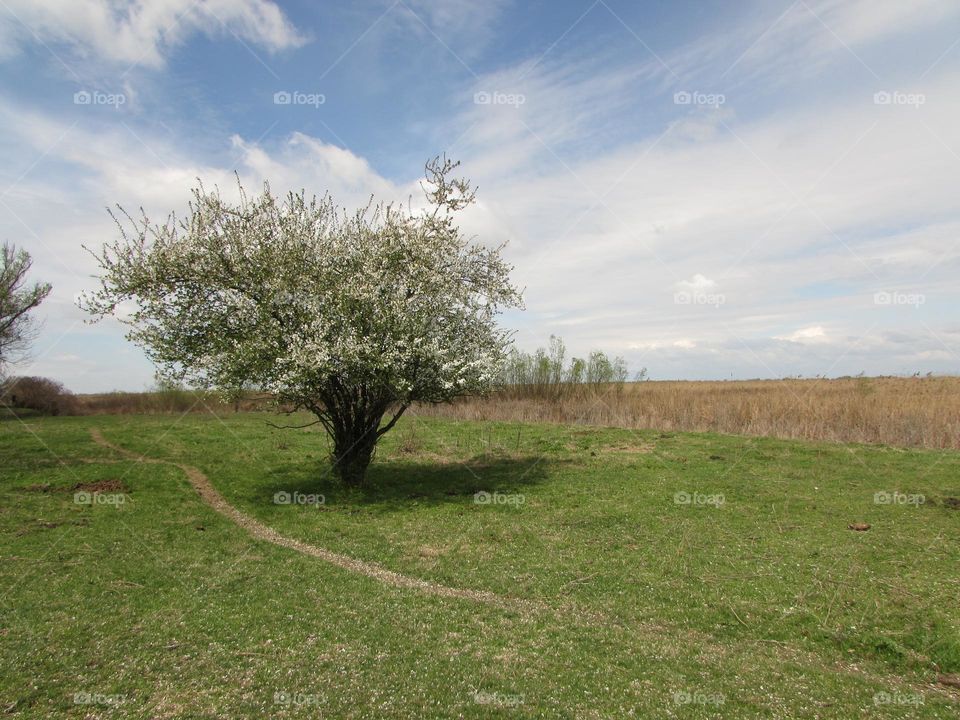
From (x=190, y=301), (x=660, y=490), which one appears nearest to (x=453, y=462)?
(x=660, y=490)

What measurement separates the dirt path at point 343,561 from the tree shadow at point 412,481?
118 cm

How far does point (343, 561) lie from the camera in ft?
38.7

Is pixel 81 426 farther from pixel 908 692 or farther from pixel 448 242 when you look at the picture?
pixel 908 692

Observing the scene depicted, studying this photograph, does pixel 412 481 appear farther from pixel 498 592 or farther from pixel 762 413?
pixel 762 413

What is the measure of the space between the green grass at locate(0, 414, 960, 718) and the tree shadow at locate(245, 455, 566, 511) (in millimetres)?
147

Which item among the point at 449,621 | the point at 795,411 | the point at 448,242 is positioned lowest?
the point at 449,621

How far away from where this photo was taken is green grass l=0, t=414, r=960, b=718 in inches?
270

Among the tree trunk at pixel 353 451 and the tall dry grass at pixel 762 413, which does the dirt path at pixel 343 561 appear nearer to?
the tree trunk at pixel 353 451

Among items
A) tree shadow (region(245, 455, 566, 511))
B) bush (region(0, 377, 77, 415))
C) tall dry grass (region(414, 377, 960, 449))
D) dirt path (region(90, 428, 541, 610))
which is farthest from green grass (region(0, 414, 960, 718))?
bush (region(0, 377, 77, 415))

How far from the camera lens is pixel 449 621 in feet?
29.1

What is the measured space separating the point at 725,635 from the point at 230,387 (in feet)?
40.2

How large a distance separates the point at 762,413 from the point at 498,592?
23.4m

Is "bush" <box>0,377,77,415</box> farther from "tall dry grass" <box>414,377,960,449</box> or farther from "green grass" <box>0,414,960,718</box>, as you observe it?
"green grass" <box>0,414,960,718</box>

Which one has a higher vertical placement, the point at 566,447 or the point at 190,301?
the point at 190,301
